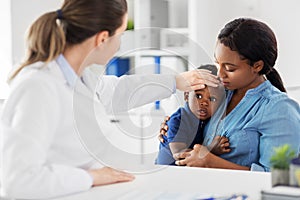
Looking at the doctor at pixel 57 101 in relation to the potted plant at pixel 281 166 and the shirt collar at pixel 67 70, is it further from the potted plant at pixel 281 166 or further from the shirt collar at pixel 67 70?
the potted plant at pixel 281 166

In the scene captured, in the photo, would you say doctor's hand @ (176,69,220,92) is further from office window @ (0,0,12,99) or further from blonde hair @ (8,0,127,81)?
office window @ (0,0,12,99)

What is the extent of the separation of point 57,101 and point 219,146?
34.1 inches

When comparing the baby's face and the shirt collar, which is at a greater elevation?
the shirt collar

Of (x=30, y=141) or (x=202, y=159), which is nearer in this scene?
(x=30, y=141)

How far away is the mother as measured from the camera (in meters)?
1.90

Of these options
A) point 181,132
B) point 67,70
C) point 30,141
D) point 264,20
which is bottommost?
point 181,132

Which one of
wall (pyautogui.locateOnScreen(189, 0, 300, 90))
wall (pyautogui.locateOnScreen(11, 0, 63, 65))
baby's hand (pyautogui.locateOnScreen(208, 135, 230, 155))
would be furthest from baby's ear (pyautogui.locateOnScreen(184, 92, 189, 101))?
wall (pyautogui.locateOnScreen(11, 0, 63, 65))

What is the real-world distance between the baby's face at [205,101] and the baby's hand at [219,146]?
7.1 inches

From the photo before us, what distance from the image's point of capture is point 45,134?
1.21 m

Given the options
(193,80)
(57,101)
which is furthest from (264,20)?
(57,101)

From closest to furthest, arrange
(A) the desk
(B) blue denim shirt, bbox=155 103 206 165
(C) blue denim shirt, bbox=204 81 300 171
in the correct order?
(A) the desk < (B) blue denim shirt, bbox=155 103 206 165 < (C) blue denim shirt, bbox=204 81 300 171

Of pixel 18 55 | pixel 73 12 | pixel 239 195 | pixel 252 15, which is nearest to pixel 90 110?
pixel 73 12

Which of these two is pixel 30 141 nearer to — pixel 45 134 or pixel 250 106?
pixel 45 134

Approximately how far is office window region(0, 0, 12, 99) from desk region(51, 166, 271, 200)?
2146 millimetres
